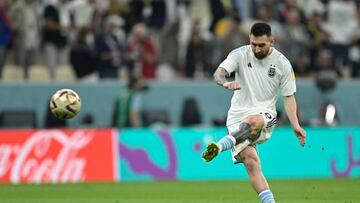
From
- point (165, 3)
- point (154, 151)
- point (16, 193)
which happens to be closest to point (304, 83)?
point (165, 3)

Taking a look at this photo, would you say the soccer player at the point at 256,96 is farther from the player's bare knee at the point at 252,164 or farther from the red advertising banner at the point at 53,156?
the red advertising banner at the point at 53,156

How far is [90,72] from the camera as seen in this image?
2448 cm

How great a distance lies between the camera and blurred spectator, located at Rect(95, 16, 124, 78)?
2338cm

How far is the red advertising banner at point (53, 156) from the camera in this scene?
68.6 ft

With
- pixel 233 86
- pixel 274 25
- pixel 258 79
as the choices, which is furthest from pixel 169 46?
pixel 233 86

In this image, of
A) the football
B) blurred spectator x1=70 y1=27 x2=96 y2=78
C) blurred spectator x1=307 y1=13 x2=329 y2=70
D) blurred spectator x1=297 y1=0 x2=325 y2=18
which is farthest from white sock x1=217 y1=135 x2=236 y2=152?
blurred spectator x1=297 y1=0 x2=325 y2=18

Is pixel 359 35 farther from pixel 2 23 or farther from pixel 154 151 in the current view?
pixel 2 23

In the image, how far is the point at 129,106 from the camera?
2272cm

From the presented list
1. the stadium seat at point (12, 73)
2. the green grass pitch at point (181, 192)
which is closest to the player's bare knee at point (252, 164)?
the green grass pitch at point (181, 192)

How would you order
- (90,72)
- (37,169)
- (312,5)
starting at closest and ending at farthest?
(37,169) < (90,72) < (312,5)

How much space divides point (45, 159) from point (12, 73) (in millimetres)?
3773

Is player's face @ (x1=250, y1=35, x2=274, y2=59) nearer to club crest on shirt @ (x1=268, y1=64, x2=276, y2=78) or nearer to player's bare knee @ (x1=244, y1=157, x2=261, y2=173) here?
club crest on shirt @ (x1=268, y1=64, x2=276, y2=78)

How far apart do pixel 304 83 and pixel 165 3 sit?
161 inches

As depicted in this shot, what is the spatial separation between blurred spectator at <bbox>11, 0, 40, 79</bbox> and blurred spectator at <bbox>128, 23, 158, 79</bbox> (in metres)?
2.13
